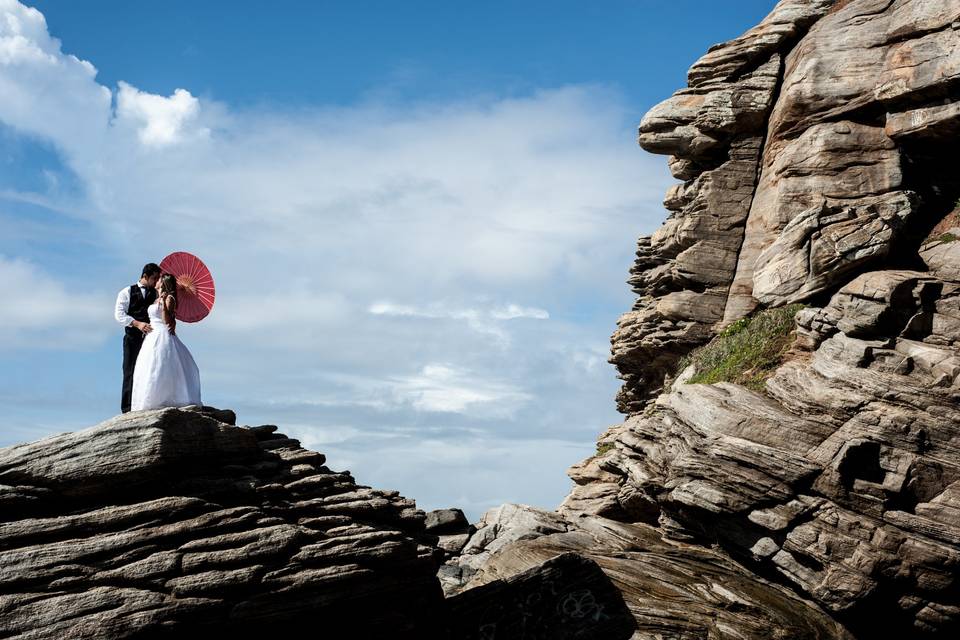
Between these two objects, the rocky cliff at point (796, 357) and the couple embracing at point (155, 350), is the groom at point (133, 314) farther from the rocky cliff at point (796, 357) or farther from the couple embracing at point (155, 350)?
the rocky cliff at point (796, 357)

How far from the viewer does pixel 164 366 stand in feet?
83.7

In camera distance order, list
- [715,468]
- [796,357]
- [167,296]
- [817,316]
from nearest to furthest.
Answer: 1. [167,296]
2. [715,468]
3. [817,316]
4. [796,357]

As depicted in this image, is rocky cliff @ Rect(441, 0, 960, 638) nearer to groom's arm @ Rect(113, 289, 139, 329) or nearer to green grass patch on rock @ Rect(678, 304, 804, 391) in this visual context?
green grass patch on rock @ Rect(678, 304, 804, 391)

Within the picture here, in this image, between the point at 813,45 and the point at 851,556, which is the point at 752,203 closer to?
the point at 813,45

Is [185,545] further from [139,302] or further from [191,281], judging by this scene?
[139,302]

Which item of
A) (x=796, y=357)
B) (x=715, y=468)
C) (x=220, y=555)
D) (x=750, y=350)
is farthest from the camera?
(x=750, y=350)

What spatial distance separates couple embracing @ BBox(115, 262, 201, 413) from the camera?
2542cm

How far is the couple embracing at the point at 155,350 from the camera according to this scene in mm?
25422

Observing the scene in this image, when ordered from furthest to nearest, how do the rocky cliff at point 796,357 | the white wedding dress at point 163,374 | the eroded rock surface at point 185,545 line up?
the rocky cliff at point 796,357, the white wedding dress at point 163,374, the eroded rock surface at point 185,545

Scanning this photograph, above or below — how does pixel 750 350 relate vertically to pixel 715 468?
above

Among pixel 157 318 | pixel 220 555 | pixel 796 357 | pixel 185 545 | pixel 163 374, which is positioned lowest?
pixel 220 555

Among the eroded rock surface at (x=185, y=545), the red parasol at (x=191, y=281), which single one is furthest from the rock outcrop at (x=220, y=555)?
the red parasol at (x=191, y=281)

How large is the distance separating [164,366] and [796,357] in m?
19.8

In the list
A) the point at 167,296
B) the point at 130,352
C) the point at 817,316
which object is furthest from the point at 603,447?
the point at 167,296
